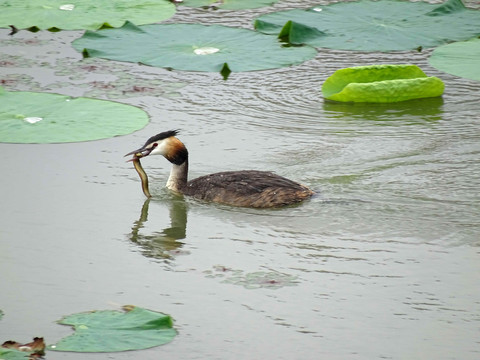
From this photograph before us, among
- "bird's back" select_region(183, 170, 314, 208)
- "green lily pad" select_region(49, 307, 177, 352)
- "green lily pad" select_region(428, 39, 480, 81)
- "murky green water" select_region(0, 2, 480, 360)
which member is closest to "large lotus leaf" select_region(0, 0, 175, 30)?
"murky green water" select_region(0, 2, 480, 360)

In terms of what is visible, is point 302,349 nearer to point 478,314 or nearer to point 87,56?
point 478,314

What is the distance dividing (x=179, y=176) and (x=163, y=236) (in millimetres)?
1132

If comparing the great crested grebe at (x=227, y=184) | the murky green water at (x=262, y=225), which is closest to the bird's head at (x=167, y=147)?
the great crested grebe at (x=227, y=184)

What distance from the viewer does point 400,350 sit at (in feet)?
20.6

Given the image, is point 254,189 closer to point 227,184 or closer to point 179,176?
point 227,184

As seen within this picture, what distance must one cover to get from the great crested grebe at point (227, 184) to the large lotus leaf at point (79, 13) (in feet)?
12.7

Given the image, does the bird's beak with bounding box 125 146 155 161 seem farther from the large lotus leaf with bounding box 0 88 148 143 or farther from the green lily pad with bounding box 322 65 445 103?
the green lily pad with bounding box 322 65 445 103

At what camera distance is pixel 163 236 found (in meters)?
8.38

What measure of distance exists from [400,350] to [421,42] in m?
6.93

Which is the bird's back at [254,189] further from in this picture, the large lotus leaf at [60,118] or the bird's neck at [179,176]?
the large lotus leaf at [60,118]

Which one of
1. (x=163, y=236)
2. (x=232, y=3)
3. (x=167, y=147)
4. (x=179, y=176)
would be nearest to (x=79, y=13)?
(x=232, y=3)

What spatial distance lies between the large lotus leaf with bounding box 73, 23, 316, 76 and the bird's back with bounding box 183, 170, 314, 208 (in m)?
2.91

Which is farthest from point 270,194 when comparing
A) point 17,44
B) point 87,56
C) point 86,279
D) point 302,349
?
point 17,44

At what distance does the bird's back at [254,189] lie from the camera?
8867mm
